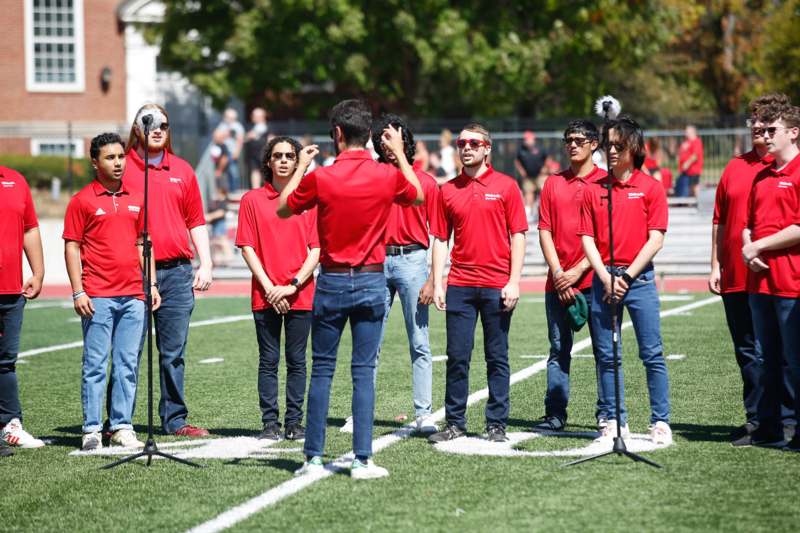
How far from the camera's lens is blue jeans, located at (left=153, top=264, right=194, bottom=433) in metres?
9.31

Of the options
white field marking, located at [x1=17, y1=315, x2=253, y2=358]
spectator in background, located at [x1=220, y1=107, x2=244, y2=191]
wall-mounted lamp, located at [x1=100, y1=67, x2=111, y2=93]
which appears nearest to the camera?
white field marking, located at [x1=17, y1=315, x2=253, y2=358]

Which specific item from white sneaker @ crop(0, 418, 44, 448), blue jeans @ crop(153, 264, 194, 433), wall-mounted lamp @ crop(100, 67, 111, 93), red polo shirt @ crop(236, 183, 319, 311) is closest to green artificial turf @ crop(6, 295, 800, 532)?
white sneaker @ crop(0, 418, 44, 448)

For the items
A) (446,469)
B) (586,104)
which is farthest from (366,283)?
(586,104)

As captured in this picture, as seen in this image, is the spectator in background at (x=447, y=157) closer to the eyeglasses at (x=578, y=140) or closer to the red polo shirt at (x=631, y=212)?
the eyeglasses at (x=578, y=140)

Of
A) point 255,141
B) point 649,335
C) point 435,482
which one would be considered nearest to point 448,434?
point 435,482

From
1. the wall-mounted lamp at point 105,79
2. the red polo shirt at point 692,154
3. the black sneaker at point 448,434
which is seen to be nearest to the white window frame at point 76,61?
the wall-mounted lamp at point 105,79

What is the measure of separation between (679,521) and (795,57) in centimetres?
2966

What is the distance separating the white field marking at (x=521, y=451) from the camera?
830 centimetres

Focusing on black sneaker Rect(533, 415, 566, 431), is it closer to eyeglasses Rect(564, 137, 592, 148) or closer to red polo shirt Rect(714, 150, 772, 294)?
red polo shirt Rect(714, 150, 772, 294)

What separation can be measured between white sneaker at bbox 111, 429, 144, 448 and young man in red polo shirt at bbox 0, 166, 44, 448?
578 mm

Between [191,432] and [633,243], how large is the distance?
132 inches

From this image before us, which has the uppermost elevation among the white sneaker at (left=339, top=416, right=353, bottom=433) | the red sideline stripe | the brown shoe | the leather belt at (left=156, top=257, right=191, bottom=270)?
the leather belt at (left=156, top=257, right=191, bottom=270)

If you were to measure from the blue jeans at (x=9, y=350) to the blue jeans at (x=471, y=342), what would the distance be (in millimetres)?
2962

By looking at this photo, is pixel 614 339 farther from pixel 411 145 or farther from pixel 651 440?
pixel 411 145
